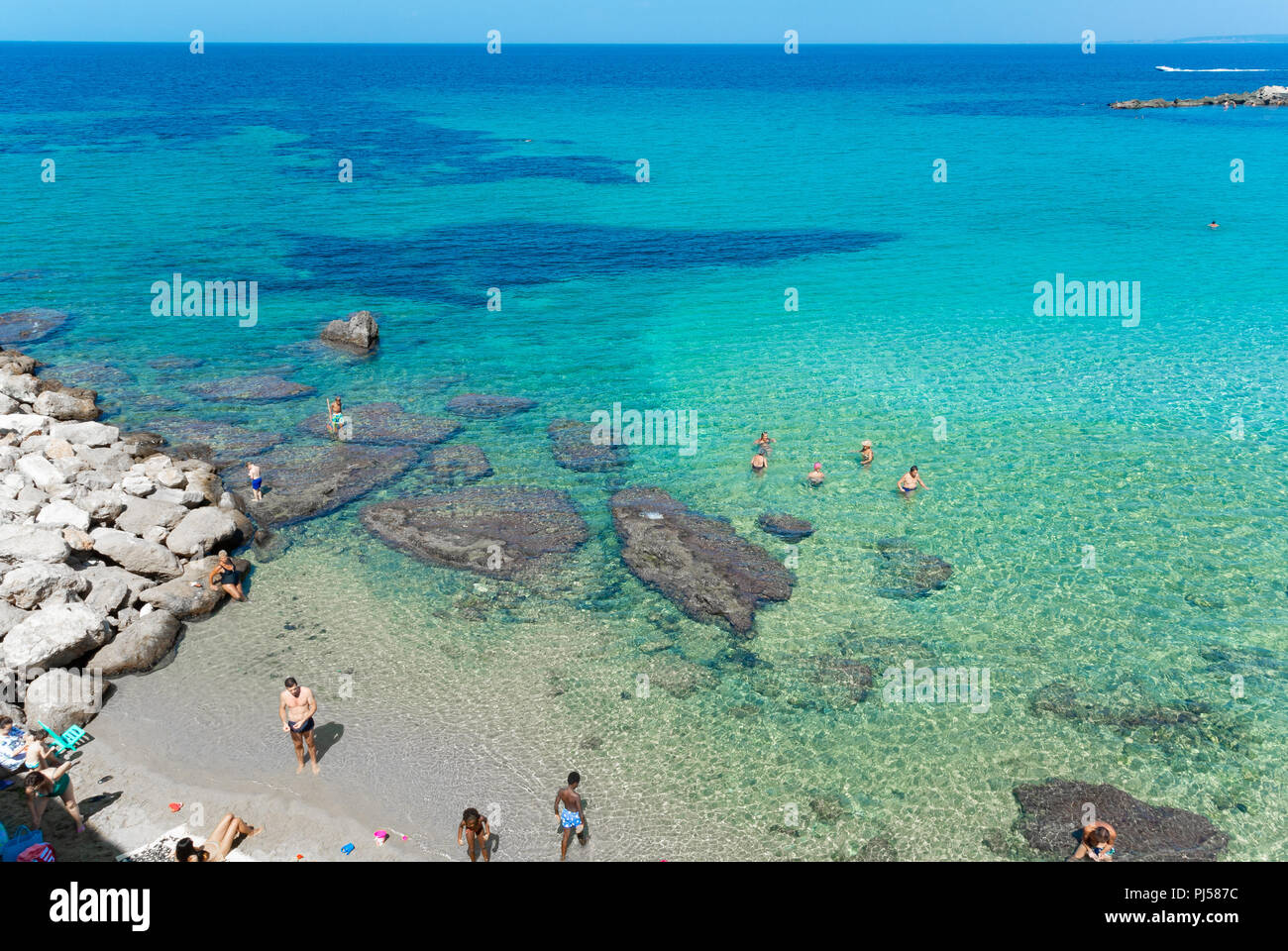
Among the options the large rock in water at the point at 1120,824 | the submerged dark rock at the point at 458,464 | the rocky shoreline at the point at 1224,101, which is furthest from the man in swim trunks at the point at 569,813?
the rocky shoreline at the point at 1224,101

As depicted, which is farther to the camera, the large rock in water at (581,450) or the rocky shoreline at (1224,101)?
the rocky shoreline at (1224,101)

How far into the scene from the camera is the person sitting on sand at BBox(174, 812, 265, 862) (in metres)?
12.7

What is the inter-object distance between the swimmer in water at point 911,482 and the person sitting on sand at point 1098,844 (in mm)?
12292

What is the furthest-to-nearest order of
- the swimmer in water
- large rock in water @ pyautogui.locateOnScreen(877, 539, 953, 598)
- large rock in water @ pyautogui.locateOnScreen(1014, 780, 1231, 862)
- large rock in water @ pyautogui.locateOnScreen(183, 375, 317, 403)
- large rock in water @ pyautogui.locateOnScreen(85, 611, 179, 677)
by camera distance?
1. large rock in water @ pyautogui.locateOnScreen(183, 375, 317, 403)
2. the swimmer in water
3. large rock in water @ pyautogui.locateOnScreen(877, 539, 953, 598)
4. large rock in water @ pyautogui.locateOnScreen(85, 611, 179, 677)
5. large rock in water @ pyautogui.locateOnScreen(1014, 780, 1231, 862)

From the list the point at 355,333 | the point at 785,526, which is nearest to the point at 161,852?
the point at 785,526

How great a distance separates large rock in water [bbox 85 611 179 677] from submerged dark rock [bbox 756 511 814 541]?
14480 millimetres

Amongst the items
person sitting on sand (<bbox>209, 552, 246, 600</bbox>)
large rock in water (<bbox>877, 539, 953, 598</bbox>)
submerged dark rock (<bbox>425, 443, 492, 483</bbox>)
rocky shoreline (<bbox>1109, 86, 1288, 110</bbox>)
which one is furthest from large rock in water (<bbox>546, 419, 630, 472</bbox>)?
rocky shoreline (<bbox>1109, 86, 1288, 110</bbox>)

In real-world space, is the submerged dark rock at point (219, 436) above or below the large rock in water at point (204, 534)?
above

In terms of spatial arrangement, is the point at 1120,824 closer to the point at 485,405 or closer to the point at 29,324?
the point at 485,405

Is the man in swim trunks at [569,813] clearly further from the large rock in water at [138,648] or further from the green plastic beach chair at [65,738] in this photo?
the large rock in water at [138,648]

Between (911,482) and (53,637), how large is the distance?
69.7 feet

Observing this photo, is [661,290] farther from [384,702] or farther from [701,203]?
[384,702]

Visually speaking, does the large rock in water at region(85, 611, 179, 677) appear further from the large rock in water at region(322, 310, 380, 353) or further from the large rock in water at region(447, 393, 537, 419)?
the large rock in water at region(322, 310, 380, 353)

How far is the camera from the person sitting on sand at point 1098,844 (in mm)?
13742
